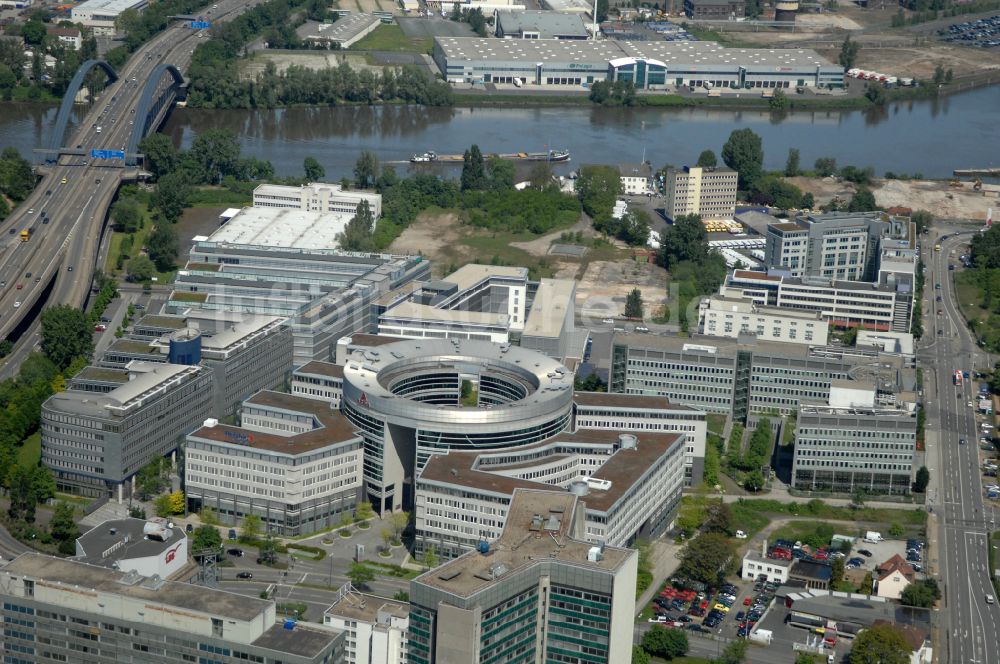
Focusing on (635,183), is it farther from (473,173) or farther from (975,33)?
(975,33)

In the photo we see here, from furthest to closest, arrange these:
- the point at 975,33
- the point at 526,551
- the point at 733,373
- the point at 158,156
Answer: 1. the point at 975,33
2. the point at 158,156
3. the point at 733,373
4. the point at 526,551

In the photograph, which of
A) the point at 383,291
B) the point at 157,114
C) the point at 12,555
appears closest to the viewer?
the point at 12,555

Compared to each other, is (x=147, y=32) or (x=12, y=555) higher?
(x=147, y=32)

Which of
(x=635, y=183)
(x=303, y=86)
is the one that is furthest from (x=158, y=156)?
(x=635, y=183)

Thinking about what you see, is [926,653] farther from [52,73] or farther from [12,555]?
[52,73]

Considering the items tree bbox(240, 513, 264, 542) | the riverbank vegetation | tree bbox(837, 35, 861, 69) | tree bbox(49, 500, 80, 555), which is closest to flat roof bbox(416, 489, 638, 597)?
tree bbox(240, 513, 264, 542)

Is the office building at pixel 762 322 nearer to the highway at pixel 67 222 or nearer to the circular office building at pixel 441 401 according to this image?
the circular office building at pixel 441 401

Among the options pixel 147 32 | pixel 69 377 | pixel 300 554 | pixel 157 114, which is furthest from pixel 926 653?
pixel 147 32
